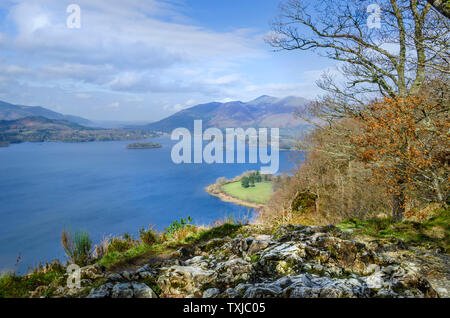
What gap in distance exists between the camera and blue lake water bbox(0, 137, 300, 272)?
174ft

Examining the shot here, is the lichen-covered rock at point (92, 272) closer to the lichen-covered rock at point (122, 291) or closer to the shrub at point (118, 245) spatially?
the lichen-covered rock at point (122, 291)

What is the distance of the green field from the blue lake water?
415 cm

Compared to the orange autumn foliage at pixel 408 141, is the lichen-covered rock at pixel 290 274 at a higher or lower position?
lower

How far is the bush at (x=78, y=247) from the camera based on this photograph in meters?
5.44

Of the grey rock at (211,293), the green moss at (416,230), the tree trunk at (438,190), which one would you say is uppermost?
the tree trunk at (438,190)

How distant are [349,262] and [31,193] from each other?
94384 millimetres

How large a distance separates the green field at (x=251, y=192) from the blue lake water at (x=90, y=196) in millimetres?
4153

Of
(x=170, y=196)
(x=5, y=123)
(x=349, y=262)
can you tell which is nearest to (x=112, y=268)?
(x=349, y=262)

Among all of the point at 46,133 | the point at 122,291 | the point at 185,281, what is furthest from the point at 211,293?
the point at 46,133

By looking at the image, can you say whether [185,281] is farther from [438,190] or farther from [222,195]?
[222,195]

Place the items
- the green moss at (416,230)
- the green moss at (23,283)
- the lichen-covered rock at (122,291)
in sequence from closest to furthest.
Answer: the lichen-covered rock at (122,291) → the green moss at (23,283) → the green moss at (416,230)

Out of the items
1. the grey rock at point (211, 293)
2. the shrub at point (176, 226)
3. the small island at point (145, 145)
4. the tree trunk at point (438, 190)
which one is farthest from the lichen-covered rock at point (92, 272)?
the small island at point (145, 145)

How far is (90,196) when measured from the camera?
78.6m
